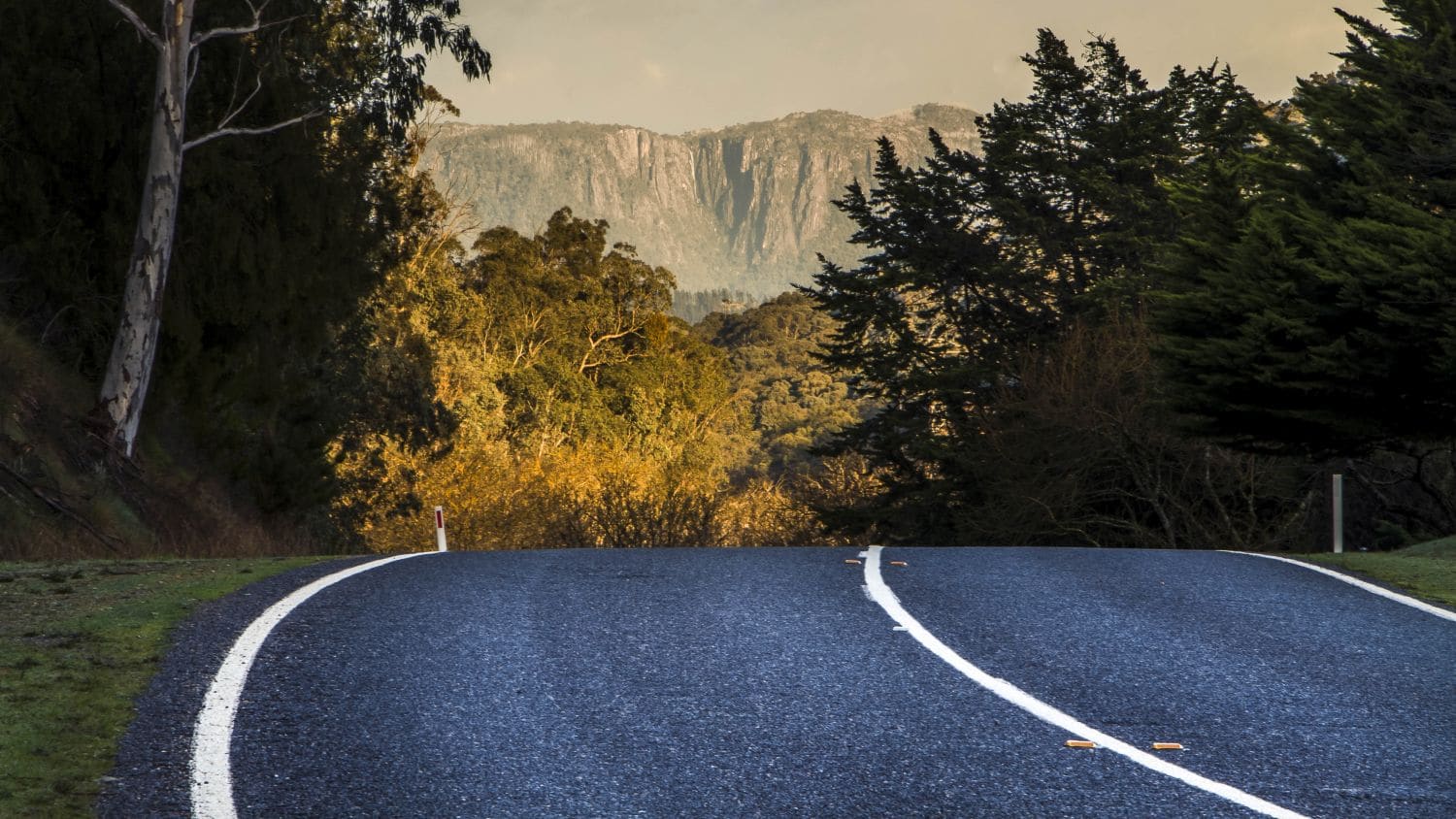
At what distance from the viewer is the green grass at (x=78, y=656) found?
5125 millimetres

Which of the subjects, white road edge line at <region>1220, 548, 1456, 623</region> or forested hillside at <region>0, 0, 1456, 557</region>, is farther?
forested hillside at <region>0, 0, 1456, 557</region>

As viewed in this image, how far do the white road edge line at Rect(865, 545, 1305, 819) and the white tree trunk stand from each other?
1271 centimetres

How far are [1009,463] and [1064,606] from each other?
23.1 m

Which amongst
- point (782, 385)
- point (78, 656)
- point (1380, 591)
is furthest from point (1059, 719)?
point (782, 385)

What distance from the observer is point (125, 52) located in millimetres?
19812

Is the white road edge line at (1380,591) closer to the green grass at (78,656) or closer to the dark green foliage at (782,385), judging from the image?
the green grass at (78,656)

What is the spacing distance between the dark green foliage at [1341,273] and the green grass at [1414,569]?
5745 millimetres

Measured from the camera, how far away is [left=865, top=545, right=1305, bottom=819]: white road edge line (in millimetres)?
5055

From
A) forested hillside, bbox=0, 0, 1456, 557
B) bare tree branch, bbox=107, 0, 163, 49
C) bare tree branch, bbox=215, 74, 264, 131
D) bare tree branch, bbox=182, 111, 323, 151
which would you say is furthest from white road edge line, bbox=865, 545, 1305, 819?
bare tree branch, bbox=215, 74, 264, 131

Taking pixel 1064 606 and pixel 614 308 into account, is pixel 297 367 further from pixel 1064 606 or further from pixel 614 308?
pixel 614 308

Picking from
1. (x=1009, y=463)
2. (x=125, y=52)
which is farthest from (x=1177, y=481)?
(x=125, y=52)

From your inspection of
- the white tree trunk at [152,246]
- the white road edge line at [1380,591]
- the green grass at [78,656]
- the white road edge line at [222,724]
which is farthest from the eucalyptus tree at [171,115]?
the white road edge line at [1380,591]

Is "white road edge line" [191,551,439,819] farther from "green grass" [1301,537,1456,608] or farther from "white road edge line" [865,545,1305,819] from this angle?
"green grass" [1301,537,1456,608]

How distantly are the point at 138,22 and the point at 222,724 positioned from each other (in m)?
14.8
